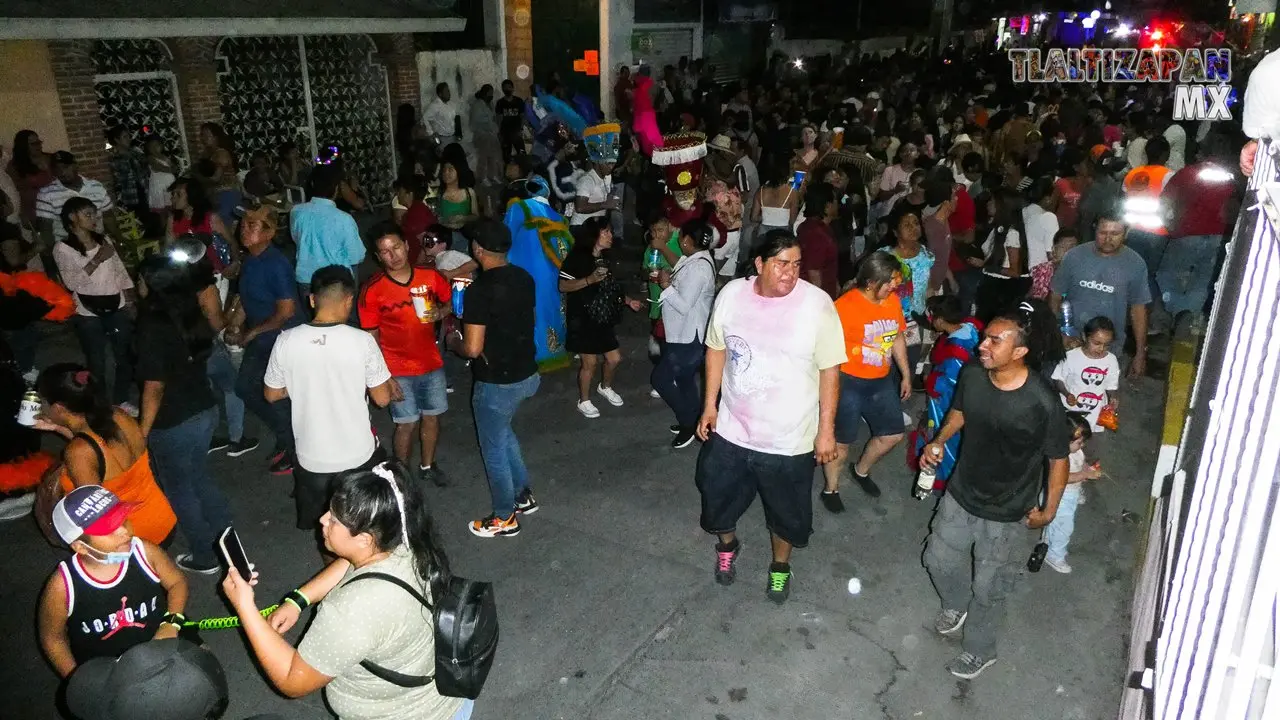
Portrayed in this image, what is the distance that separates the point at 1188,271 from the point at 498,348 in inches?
263

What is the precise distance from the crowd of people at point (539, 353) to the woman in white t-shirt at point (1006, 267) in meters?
0.03

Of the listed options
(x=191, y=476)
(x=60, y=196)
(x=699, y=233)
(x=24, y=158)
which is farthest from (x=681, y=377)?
(x=24, y=158)

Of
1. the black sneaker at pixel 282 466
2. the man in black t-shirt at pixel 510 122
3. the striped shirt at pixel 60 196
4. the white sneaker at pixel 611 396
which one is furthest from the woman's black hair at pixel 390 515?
the man in black t-shirt at pixel 510 122

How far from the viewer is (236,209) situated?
757 cm

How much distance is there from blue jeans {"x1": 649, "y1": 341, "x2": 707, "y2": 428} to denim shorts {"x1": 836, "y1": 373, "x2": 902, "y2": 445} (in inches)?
47.4

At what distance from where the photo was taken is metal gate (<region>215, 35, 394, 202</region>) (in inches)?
499

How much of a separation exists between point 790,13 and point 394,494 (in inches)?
1120

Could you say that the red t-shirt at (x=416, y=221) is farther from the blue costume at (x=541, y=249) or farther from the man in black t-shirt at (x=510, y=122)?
the man in black t-shirt at (x=510, y=122)

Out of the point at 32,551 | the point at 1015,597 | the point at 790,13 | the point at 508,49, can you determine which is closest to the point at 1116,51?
the point at 790,13

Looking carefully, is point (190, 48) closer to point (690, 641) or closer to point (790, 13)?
point (690, 641)

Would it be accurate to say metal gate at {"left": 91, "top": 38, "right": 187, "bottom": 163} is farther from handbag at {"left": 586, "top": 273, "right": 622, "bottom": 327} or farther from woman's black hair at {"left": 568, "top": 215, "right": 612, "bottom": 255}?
handbag at {"left": 586, "top": 273, "right": 622, "bottom": 327}

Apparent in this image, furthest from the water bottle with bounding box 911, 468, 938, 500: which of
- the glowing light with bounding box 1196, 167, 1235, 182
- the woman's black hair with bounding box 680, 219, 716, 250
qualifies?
the glowing light with bounding box 1196, 167, 1235, 182

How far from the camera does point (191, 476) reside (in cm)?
479

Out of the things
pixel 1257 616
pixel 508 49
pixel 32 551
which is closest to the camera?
pixel 1257 616
